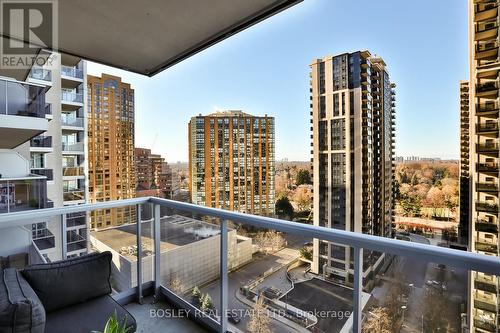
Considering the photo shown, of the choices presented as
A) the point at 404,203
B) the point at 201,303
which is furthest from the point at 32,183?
the point at 404,203

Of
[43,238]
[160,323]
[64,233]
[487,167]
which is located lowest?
[160,323]

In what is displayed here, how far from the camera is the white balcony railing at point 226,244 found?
3.25 feet

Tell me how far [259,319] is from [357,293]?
771 mm

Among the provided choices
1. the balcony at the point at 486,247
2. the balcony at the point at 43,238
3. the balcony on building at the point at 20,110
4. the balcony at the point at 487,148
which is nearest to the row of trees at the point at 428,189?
the balcony at the point at 486,247

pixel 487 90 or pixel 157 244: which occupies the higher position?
pixel 487 90

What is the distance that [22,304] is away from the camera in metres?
1.11

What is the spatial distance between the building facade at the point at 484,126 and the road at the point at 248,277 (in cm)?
1085

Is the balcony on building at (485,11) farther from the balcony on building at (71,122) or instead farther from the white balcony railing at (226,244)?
the balcony on building at (71,122)

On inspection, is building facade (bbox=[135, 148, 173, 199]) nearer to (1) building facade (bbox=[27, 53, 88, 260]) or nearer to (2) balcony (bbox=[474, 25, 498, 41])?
(1) building facade (bbox=[27, 53, 88, 260])

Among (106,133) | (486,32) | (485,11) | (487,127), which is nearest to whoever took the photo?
(485,11)

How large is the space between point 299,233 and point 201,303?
115 cm

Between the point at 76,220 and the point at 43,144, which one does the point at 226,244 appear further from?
the point at 43,144

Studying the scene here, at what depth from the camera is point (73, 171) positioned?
1332 centimetres

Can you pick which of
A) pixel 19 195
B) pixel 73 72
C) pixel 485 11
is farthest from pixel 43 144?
pixel 485 11
